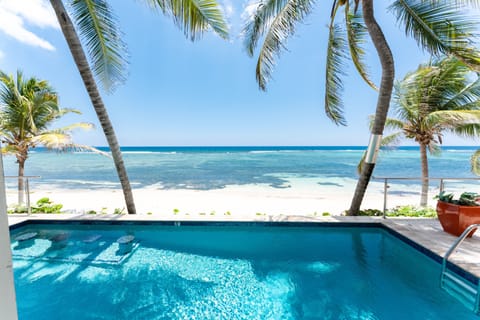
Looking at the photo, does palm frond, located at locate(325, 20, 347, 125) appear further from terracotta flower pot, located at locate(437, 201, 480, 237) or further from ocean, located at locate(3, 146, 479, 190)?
ocean, located at locate(3, 146, 479, 190)

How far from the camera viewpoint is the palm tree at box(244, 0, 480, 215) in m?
4.00

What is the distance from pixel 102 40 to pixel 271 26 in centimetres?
344

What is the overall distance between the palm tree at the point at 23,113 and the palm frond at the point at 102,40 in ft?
7.97

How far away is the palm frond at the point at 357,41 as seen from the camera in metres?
5.07

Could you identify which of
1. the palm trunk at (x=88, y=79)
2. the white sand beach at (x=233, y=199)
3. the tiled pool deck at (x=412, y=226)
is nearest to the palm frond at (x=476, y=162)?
the white sand beach at (x=233, y=199)

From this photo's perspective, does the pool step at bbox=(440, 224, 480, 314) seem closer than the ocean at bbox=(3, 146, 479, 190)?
Yes

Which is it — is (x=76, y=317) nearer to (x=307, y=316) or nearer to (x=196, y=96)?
(x=307, y=316)

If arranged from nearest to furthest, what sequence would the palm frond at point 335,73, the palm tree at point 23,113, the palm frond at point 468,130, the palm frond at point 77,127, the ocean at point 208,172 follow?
the palm frond at point 335,73
the palm tree at point 23,113
the palm frond at point 468,130
the palm frond at point 77,127
the ocean at point 208,172

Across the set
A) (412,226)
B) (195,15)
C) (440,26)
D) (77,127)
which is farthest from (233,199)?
(440,26)

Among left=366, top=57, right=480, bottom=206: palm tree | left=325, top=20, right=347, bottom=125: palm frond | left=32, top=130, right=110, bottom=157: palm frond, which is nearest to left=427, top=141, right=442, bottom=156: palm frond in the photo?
left=366, top=57, right=480, bottom=206: palm tree

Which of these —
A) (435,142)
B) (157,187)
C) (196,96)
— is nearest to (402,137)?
(435,142)

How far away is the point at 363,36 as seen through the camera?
516 cm

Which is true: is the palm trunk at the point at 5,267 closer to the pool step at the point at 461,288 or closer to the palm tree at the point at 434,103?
the pool step at the point at 461,288

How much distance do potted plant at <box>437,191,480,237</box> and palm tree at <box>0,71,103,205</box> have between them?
28.0 ft
